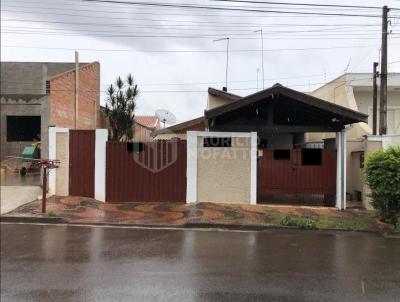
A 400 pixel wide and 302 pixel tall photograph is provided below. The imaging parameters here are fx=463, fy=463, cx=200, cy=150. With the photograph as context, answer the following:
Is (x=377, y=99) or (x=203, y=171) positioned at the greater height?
(x=377, y=99)

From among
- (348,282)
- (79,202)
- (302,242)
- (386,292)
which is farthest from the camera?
(79,202)

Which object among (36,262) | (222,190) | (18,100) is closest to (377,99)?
(222,190)

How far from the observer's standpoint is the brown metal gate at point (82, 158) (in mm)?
14422

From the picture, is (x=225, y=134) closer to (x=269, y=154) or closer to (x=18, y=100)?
(x=269, y=154)

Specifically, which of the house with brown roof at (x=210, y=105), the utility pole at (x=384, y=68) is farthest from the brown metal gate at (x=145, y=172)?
the utility pole at (x=384, y=68)

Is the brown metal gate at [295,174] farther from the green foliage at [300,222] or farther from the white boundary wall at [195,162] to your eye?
the green foliage at [300,222]

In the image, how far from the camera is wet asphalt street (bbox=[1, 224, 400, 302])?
5832 mm

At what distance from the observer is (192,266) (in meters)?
7.23

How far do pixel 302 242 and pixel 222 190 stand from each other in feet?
16.2

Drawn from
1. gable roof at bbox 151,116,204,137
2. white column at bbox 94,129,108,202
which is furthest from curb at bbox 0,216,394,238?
gable roof at bbox 151,116,204,137

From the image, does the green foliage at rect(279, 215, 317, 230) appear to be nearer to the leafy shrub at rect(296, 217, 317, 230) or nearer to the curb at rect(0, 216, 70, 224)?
the leafy shrub at rect(296, 217, 317, 230)

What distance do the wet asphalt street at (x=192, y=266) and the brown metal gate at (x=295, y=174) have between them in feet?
13.2

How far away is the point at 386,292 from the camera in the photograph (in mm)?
6031

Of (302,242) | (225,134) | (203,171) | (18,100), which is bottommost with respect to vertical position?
(302,242)
